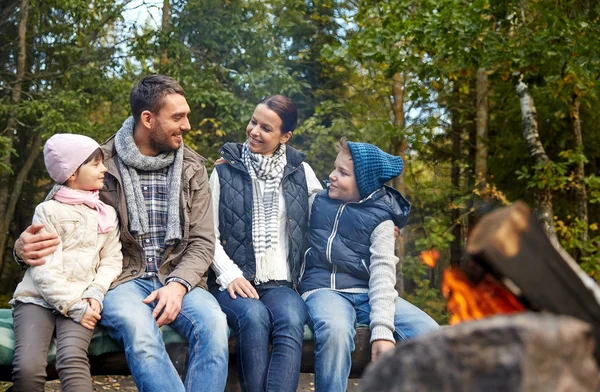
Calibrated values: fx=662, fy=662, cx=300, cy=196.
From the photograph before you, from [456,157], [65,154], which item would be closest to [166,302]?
[65,154]

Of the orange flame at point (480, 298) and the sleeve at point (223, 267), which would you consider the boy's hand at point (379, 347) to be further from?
the orange flame at point (480, 298)

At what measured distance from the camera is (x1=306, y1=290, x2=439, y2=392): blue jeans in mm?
3129

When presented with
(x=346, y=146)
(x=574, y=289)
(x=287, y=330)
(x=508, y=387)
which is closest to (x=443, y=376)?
(x=508, y=387)

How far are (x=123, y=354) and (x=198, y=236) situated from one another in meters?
0.67

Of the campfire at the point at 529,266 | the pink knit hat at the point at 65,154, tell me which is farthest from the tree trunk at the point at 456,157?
the campfire at the point at 529,266

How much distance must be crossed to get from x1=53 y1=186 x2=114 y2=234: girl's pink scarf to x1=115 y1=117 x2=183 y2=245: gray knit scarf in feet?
0.47

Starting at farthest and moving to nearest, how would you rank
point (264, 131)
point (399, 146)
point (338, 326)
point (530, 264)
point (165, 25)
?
point (399, 146), point (165, 25), point (264, 131), point (338, 326), point (530, 264)

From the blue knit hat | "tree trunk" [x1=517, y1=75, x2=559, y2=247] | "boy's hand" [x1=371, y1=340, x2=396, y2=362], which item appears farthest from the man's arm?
"tree trunk" [x1=517, y1=75, x2=559, y2=247]

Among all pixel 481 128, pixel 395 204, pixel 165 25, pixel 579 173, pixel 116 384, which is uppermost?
pixel 165 25

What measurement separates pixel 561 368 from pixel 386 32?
4.90 metres

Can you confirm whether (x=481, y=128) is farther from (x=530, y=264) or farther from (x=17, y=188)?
(x=530, y=264)

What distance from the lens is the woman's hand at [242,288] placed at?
332 cm

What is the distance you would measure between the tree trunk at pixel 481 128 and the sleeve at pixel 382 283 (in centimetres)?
610

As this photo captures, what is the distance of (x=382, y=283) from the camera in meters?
3.32
